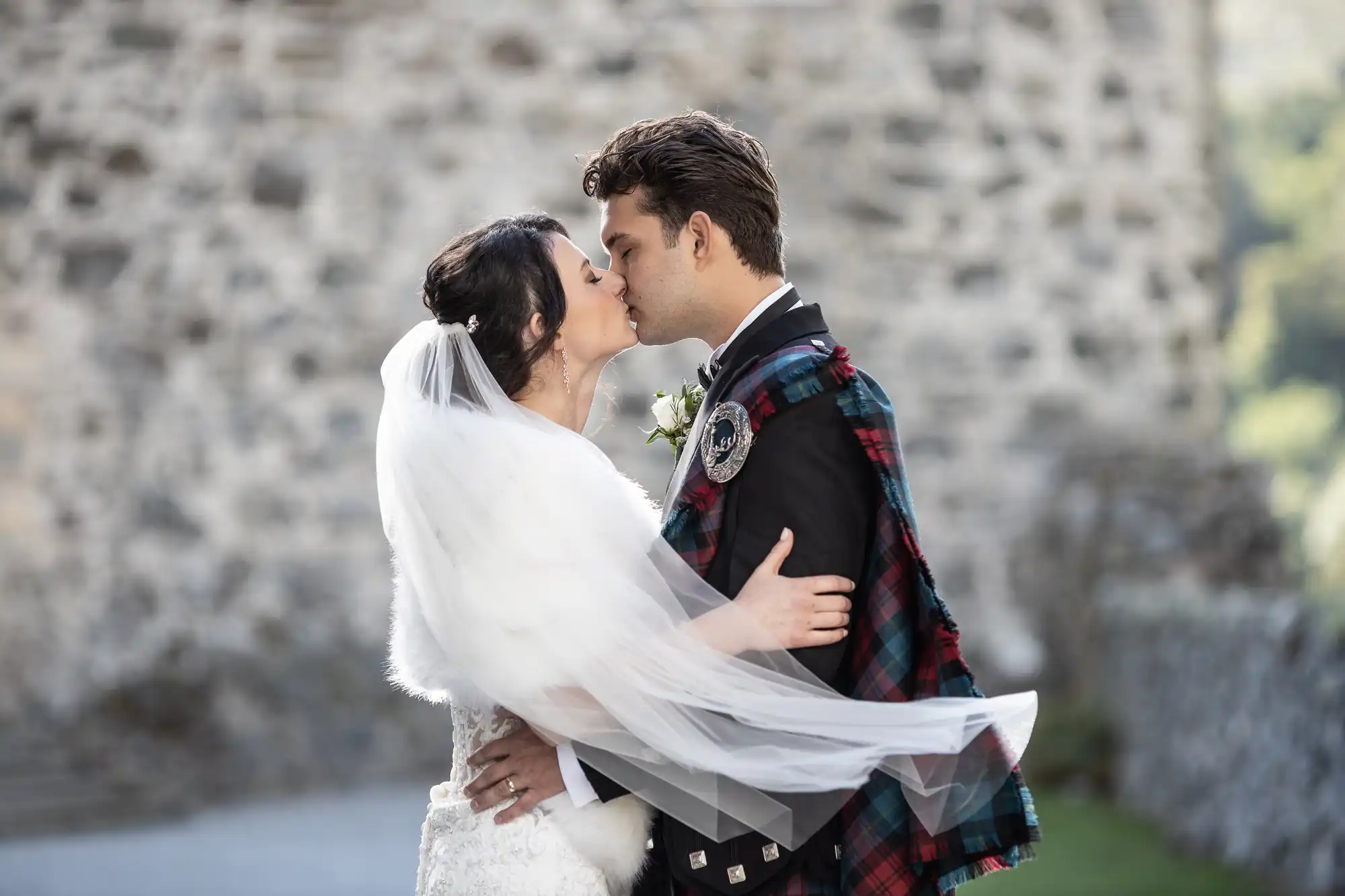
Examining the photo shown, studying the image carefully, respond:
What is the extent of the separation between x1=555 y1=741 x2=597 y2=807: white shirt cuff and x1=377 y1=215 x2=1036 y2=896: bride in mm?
20

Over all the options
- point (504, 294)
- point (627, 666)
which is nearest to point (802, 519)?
point (627, 666)

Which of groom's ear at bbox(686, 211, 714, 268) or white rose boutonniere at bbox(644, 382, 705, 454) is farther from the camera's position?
white rose boutonniere at bbox(644, 382, 705, 454)

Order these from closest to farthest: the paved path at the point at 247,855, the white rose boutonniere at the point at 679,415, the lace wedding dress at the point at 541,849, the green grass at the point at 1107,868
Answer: the lace wedding dress at the point at 541,849 → the white rose boutonniere at the point at 679,415 → the green grass at the point at 1107,868 → the paved path at the point at 247,855

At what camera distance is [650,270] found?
9.32ft

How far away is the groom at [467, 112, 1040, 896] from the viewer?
2527 mm

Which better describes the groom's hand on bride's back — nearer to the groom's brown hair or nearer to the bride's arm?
the bride's arm

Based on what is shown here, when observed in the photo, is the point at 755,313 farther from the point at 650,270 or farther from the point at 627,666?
the point at 627,666

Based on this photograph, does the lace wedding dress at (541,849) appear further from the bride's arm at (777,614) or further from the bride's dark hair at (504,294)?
the bride's dark hair at (504,294)

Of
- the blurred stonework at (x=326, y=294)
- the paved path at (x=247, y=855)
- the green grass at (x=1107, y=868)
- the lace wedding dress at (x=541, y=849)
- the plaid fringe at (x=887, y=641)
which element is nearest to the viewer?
the plaid fringe at (x=887, y=641)

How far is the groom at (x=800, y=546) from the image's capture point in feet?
8.29

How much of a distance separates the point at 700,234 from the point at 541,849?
1.07 m

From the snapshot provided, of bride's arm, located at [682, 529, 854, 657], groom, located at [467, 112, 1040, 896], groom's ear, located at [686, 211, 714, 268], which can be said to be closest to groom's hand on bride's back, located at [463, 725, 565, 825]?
groom, located at [467, 112, 1040, 896]

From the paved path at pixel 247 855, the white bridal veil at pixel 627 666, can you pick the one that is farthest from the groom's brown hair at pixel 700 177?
the paved path at pixel 247 855

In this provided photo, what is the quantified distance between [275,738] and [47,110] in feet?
9.57
